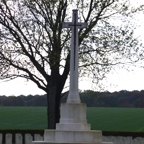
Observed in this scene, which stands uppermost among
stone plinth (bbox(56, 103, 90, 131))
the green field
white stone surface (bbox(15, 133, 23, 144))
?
stone plinth (bbox(56, 103, 90, 131))

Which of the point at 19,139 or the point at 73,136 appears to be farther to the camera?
the point at 19,139

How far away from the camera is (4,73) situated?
2019 cm

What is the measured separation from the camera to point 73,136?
1237 cm

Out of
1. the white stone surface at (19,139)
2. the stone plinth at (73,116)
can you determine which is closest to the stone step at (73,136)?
the stone plinth at (73,116)

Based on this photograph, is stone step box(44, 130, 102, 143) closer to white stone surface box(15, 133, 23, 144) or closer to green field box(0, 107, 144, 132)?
white stone surface box(15, 133, 23, 144)

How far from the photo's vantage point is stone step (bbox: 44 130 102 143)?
1233 centimetres

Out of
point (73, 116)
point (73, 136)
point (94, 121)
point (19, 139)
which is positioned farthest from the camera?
point (94, 121)

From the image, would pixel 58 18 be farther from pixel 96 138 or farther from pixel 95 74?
pixel 96 138

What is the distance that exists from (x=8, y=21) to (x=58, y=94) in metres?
4.71

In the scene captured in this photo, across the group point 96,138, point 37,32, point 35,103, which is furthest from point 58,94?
point 35,103

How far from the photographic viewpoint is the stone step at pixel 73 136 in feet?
40.4

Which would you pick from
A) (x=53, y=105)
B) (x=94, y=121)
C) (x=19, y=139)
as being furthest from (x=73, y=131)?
(x=94, y=121)

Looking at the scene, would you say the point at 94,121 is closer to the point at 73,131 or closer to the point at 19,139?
the point at 19,139

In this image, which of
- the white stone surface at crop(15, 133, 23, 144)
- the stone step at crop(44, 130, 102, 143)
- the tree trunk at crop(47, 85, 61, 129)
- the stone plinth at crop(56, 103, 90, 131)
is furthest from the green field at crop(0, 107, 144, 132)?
the stone step at crop(44, 130, 102, 143)
